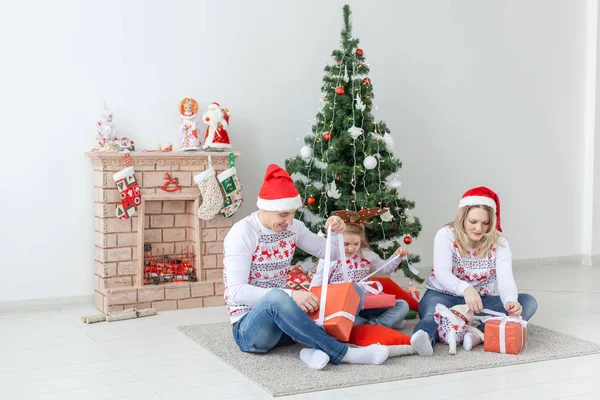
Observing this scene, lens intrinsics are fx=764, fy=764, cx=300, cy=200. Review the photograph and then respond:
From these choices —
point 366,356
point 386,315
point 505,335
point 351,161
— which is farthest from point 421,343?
point 351,161

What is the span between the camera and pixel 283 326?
121 inches

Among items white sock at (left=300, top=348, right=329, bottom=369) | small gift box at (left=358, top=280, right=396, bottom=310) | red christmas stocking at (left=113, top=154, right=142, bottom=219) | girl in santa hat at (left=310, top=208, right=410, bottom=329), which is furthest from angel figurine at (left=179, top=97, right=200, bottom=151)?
white sock at (left=300, top=348, right=329, bottom=369)

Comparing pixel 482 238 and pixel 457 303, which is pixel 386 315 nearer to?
pixel 457 303

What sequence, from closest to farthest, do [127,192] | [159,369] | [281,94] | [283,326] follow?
[283,326], [159,369], [127,192], [281,94]

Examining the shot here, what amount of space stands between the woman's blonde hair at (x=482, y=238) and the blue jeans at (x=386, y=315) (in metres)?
0.45

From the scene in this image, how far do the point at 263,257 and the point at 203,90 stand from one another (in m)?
1.82

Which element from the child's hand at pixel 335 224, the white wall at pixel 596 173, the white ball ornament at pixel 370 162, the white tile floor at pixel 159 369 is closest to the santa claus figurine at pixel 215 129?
the white ball ornament at pixel 370 162

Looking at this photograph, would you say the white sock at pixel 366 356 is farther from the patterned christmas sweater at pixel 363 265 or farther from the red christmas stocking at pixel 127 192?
the red christmas stocking at pixel 127 192

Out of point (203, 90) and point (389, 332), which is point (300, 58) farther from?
point (389, 332)

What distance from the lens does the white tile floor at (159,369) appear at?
112 inches

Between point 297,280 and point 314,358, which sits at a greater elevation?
Answer: point 297,280

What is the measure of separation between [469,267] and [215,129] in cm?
176

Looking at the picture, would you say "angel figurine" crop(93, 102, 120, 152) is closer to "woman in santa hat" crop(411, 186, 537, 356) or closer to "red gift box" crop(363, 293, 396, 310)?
"red gift box" crop(363, 293, 396, 310)

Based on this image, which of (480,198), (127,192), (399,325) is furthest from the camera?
(127,192)
